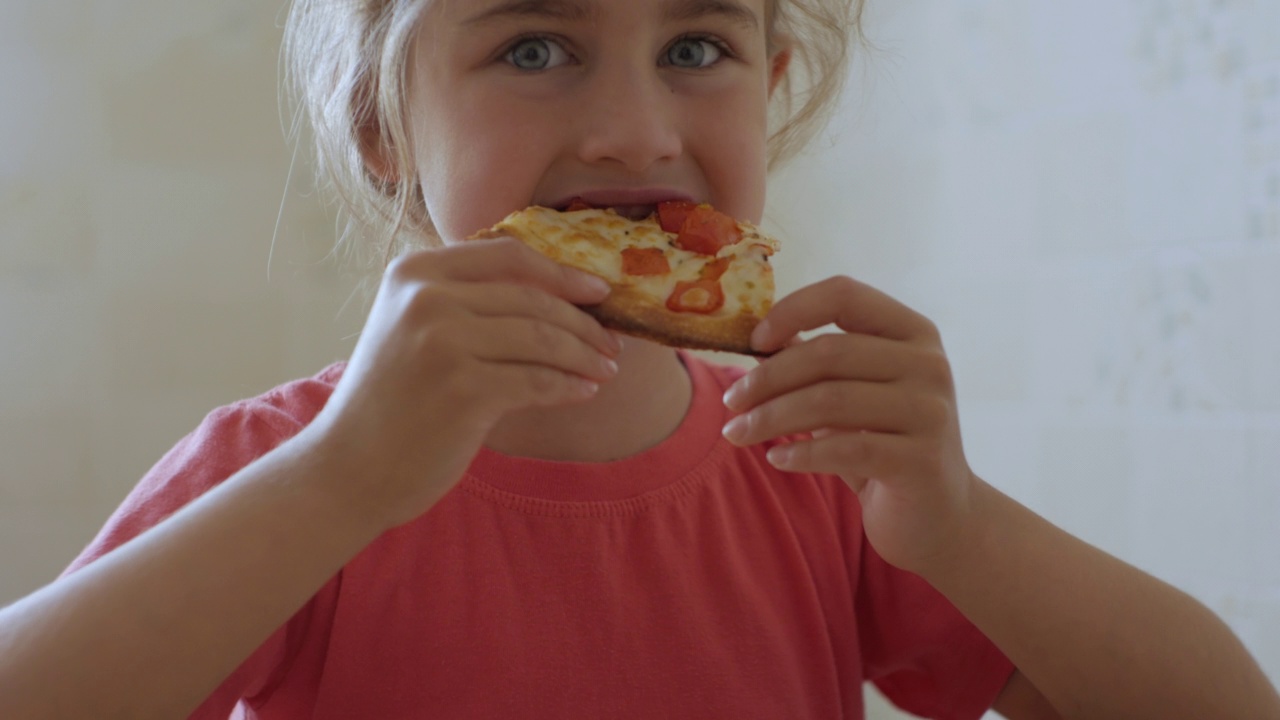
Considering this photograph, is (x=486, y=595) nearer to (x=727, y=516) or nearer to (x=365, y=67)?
(x=727, y=516)

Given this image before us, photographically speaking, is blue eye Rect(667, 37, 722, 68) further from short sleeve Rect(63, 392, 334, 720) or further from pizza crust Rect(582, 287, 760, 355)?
short sleeve Rect(63, 392, 334, 720)

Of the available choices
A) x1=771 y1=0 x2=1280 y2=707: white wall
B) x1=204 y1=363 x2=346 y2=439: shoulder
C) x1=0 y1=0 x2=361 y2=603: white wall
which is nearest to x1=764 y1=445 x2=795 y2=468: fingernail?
x1=204 y1=363 x2=346 y2=439: shoulder

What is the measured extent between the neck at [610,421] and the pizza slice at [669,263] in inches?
8.2

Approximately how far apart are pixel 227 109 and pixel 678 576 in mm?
1128

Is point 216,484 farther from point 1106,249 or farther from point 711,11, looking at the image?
point 1106,249

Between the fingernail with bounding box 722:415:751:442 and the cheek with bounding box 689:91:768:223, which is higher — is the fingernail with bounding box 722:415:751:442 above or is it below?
below

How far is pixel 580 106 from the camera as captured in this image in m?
0.91

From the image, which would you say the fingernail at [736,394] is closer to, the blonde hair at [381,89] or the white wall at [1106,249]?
the blonde hair at [381,89]

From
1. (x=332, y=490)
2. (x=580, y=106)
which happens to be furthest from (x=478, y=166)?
(x=332, y=490)

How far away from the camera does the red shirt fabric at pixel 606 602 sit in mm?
947

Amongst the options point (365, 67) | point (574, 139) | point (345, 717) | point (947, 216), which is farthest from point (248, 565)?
point (947, 216)

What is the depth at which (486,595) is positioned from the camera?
0.99 metres

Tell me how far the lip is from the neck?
0.20 m

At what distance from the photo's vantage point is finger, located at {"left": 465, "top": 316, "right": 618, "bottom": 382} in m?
0.72
